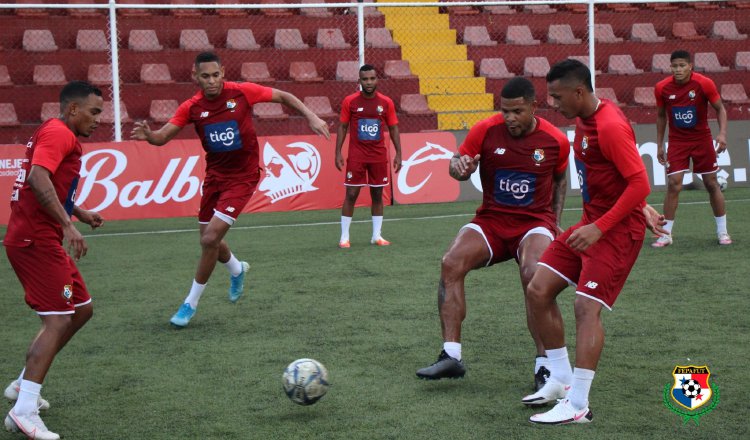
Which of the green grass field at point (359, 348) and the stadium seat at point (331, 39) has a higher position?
the stadium seat at point (331, 39)

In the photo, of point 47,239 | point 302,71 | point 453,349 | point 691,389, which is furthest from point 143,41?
point 691,389

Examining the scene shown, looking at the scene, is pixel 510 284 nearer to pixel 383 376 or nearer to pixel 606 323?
pixel 606 323

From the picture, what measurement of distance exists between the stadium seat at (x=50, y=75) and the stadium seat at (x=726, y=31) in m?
14.5

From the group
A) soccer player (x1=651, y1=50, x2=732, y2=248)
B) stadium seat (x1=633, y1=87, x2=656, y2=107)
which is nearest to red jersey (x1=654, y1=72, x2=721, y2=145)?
soccer player (x1=651, y1=50, x2=732, y2=248)

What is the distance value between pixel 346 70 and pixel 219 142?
11.4 metres

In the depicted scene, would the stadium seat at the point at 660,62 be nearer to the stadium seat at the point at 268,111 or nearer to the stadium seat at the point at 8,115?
the stadium seat at the point at 268,111

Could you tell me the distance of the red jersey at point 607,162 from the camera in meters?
4.94

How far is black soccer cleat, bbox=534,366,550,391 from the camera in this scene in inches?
219

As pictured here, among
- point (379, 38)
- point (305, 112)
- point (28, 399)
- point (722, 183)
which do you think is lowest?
point (722, 183)

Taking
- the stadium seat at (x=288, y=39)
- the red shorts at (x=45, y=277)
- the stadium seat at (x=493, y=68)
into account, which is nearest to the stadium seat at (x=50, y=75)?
the stadium seat at (x=288, y=39)

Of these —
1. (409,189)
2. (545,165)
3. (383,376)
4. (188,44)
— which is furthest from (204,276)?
(188,44)

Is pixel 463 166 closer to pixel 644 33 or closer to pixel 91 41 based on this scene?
pixel 91 41

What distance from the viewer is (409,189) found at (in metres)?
16.2

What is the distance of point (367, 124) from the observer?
41.3ft
